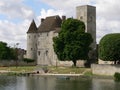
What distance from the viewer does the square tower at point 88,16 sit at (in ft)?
305

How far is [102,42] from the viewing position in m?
64.7

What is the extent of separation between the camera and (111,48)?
62.4 m

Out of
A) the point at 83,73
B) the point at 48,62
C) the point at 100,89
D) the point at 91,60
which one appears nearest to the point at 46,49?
the point at 48,62

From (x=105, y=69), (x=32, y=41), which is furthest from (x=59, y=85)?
(x=32, y=41)

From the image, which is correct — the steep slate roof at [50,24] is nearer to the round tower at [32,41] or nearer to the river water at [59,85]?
the round tower at [32,41]

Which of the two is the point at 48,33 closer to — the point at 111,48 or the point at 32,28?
the point at 32,28

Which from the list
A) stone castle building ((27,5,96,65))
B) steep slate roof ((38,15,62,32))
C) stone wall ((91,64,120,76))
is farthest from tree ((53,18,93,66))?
steep slate roof ((38,15,62,32))

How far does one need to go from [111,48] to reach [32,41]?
45376 millimetres

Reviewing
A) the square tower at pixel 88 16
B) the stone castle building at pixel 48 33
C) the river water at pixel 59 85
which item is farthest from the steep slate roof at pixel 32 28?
the river water at pixel 59 85

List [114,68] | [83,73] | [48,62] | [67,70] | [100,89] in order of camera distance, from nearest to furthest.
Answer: [100,89] < [114,68] < [83,73] < [67,70] < [48,62]

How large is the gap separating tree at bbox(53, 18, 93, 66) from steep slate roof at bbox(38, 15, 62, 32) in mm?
20906

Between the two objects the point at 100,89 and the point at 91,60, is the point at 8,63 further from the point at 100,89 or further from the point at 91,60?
the point at 100,89

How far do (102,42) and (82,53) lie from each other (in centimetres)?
782

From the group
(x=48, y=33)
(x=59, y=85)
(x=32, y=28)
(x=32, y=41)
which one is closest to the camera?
(x=59, y=85)
